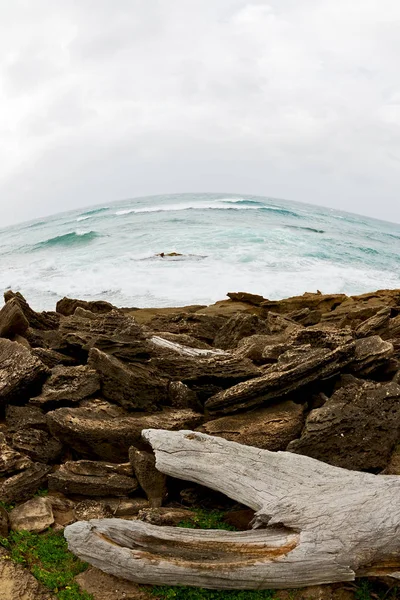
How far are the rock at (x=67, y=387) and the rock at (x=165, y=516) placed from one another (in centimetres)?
255

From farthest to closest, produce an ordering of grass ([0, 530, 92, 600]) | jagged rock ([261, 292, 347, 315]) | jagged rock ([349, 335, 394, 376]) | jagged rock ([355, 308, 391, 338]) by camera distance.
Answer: jagged rock ([261, 292, 347, 315]) → jagged rock ([355, 308, 391, 338]) → jagged rock ([349, 335, 394, 376]) → grass ([0, 530, 92, 600])

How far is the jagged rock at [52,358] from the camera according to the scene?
10024 mm

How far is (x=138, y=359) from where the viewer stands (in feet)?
31.3

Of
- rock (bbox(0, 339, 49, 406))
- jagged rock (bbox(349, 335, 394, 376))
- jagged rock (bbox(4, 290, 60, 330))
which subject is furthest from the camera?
jagged rock (bbox(4, 290, 60, 330))

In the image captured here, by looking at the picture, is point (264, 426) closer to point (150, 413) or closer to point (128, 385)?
point (150, 413)

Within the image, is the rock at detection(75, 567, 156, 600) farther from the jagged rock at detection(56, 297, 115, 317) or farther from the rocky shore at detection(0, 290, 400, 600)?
the jagged rock at detection(56, 297, 115, 317)

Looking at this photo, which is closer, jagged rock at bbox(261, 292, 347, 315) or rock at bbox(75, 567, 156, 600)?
rock at bbox(75, 567, 156, 600)

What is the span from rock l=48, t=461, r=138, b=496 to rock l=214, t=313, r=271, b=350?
5.13 metres

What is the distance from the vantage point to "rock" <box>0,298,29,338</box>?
10981mm

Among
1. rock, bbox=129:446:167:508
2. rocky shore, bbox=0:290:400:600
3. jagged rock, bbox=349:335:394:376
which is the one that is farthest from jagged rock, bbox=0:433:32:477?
jagged rock, bbox=349:335:394:376

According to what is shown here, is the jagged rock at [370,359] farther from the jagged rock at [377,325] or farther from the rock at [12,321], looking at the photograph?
the rock at [12,321]

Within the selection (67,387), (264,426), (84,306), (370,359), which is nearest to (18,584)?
(67,387)

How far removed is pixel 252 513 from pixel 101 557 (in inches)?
81.1

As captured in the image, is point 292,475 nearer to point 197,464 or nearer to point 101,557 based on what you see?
point 197,464
